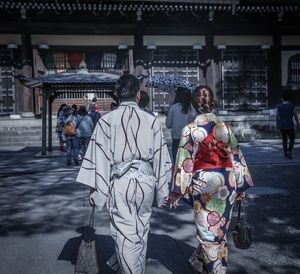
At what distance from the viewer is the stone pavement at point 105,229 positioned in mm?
3982

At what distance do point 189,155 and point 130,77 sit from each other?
815 mm

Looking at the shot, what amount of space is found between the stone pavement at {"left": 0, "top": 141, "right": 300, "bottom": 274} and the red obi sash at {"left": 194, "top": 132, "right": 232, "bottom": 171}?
3.85ft

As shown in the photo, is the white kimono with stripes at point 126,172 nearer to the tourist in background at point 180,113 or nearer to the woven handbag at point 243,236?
the woven handbag at point 243,236

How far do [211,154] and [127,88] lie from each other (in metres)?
0.89

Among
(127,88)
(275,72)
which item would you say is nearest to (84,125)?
(127,88)

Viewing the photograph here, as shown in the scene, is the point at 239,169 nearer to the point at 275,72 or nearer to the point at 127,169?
the point at 127,169

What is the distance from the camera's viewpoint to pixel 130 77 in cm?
327

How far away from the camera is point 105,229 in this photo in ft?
16.9

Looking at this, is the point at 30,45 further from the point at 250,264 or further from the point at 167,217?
the point at 250,264

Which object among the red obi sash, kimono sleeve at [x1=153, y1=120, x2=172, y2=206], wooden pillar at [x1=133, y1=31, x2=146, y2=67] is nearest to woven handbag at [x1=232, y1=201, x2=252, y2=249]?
the red obi sash

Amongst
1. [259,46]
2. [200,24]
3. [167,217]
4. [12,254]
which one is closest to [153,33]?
[200,24]

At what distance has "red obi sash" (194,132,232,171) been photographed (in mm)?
3283

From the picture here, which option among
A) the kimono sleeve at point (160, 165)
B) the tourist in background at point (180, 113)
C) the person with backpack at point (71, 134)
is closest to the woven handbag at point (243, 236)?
the kimono sleeve at point (160, 165)

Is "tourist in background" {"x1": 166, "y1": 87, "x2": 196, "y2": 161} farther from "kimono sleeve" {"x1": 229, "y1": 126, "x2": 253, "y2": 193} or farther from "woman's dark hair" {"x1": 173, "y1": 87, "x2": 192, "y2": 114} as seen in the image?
"kimono sleeve" {"x1": 229, "y1": 126, "x2": 253, "y2": 193}
